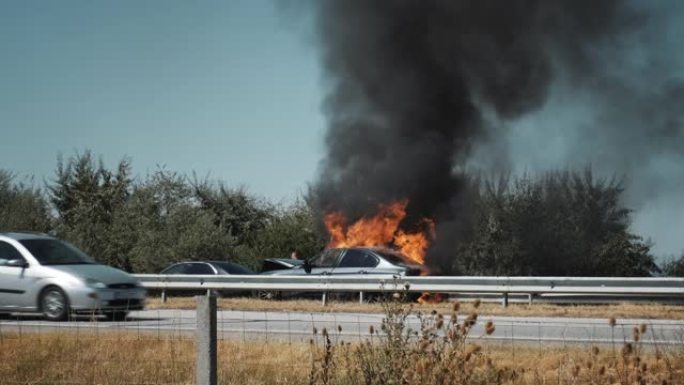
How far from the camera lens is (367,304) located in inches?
838

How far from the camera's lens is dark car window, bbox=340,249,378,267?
23.7 meters

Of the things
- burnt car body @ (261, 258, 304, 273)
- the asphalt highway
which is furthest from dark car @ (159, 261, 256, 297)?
the asphalt highway

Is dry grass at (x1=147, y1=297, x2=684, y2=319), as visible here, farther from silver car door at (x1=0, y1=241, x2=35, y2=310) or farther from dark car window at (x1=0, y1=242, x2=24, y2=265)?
silver car door at (x1=0, y1=241, x2=35, y2=310)

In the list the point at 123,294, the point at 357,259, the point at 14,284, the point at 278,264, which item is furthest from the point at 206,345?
the point at 278,264

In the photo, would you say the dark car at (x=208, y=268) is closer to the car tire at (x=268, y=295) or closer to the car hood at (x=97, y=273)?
the car tire at (x=268, y=295)

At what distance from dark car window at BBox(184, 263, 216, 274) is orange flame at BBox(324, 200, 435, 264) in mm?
5940

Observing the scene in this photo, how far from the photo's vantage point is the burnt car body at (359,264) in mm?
23359

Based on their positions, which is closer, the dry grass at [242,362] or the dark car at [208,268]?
the dry grass at [242,362]

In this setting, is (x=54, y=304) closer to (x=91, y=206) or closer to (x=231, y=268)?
(x=231, y=268)

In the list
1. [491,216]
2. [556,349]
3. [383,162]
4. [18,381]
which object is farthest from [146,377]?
[491,216]

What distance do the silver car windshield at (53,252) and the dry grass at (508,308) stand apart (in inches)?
157

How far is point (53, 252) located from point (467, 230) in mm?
19745

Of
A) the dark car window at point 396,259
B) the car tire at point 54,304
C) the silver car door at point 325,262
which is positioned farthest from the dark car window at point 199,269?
the car tire at point 54,304

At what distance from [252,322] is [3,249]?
465 cm
